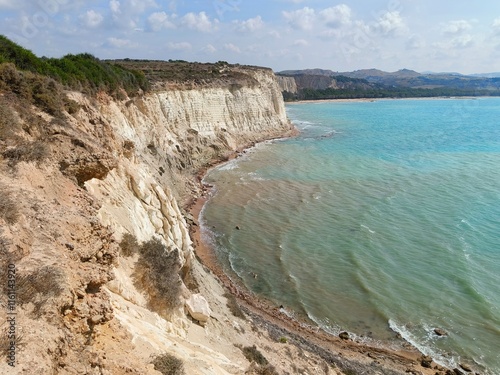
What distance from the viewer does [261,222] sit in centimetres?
3016

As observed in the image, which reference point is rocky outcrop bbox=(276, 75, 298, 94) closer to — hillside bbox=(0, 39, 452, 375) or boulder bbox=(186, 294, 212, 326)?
hillside bbox=(0, 39, 452, 375)

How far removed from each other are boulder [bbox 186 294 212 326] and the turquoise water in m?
8.80

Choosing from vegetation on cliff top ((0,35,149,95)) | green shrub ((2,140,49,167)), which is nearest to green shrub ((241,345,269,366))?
green shrub ((2,140,49,167))

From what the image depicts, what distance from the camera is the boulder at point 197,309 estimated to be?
1219cm

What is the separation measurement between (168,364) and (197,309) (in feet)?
16.5

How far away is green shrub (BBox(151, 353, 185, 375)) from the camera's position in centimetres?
716

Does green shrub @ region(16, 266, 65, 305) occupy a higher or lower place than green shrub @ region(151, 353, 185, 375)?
higher

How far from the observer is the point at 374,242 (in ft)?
86.5

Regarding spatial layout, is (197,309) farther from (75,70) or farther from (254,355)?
(75,70)

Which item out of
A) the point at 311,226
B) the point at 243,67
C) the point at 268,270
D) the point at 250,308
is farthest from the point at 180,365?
the point at 243,67

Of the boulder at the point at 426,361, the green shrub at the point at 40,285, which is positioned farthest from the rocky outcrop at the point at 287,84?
the green shrub at the point at 40,285

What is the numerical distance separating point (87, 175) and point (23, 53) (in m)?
10.8

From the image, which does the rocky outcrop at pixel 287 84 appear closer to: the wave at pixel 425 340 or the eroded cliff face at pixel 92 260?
the wave at pixel 425 340

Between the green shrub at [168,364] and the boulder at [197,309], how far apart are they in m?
4.61
